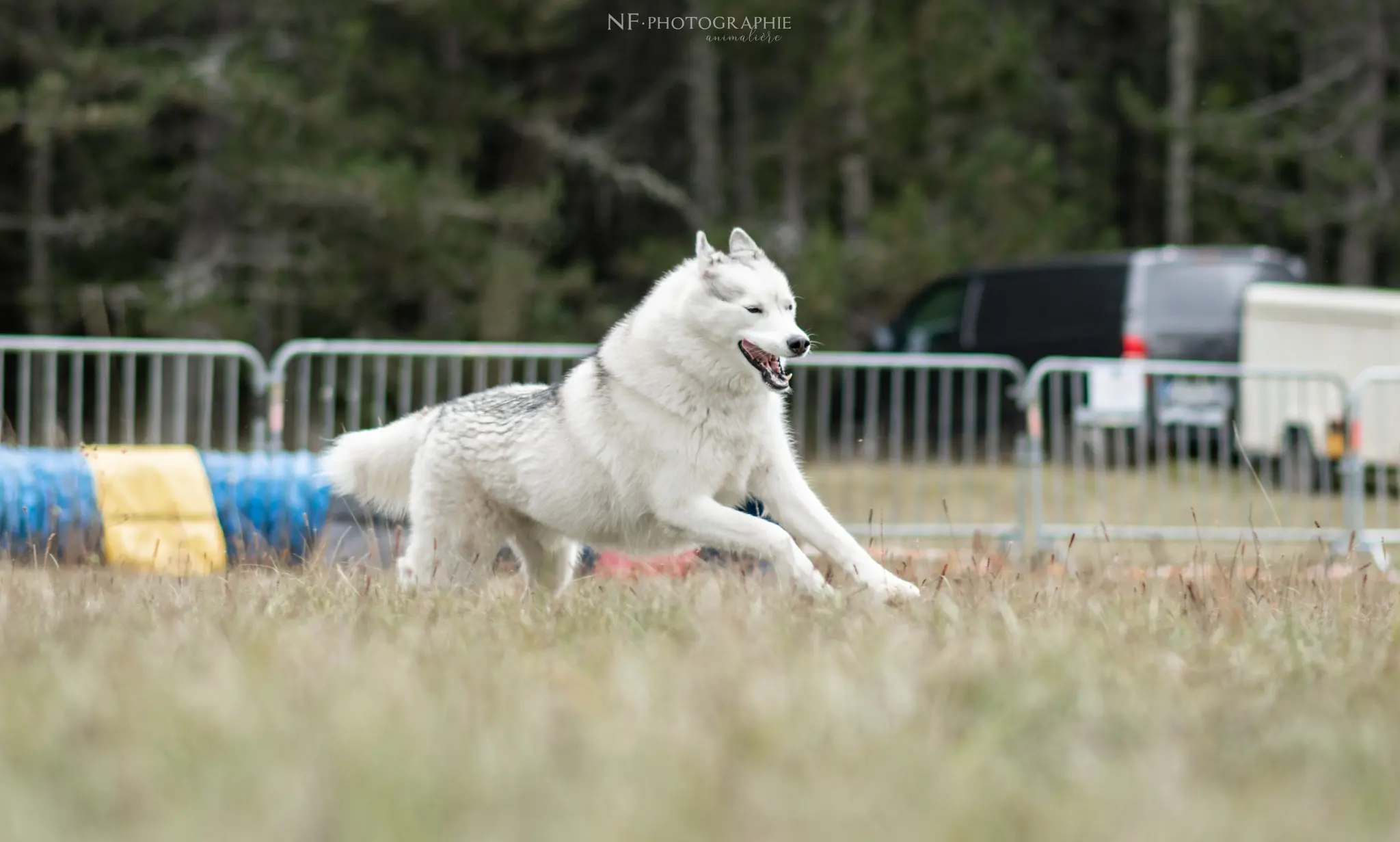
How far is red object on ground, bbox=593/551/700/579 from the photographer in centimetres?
565

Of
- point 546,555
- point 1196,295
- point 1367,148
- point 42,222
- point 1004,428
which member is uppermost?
point 1367,148

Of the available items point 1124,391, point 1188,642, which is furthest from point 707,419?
point 1124,391

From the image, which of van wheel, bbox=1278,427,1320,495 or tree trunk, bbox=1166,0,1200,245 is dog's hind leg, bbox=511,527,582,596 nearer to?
van wheel, bbox=1278,427,1320,495

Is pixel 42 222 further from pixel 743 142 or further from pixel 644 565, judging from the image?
pixel 644 565

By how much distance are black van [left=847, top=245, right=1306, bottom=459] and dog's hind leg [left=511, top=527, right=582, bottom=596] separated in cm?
805

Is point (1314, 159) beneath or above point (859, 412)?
above

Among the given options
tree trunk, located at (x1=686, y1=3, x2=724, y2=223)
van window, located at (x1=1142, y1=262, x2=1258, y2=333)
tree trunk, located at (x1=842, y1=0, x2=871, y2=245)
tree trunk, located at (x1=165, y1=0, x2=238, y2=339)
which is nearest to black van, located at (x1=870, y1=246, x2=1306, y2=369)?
van window, located at (x1=1142, y1=262, x2=1258, y2=333)

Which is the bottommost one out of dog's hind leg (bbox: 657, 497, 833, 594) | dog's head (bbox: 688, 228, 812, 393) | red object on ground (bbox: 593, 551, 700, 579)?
red object on ground (bbox: 593, 551, 700, 579)

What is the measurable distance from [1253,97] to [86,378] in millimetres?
18316

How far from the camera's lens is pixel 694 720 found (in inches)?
112

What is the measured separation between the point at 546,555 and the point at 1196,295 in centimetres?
977

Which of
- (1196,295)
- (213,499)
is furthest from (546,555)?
(1196,295)

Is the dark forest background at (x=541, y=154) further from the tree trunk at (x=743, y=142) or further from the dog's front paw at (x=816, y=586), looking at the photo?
the dog's front paw at (x=816, y=586)

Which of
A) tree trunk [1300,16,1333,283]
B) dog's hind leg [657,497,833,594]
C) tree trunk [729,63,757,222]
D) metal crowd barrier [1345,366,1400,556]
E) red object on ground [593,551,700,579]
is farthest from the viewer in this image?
tree trunk [1300,16,1333,283]
